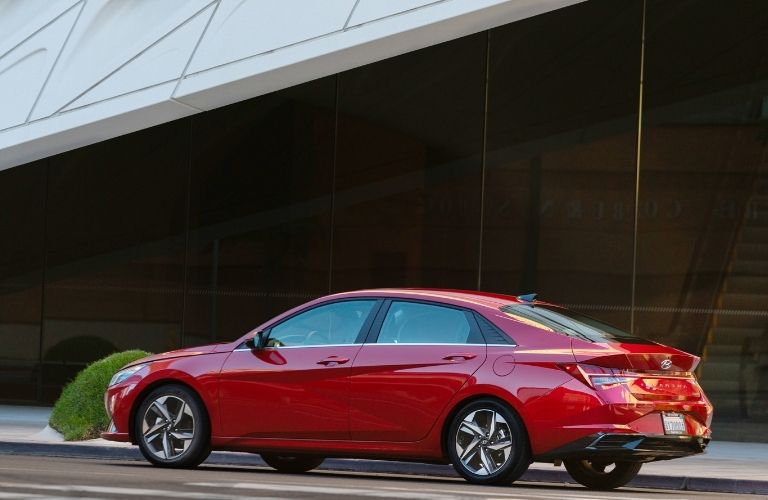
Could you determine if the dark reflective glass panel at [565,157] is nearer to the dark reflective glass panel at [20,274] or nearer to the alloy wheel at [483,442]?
the dark reflective glass panel at [20,274]

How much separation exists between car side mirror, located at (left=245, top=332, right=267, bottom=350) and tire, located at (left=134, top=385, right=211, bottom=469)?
63 centimetres

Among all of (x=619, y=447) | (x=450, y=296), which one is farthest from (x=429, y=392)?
(x=619, y=447)

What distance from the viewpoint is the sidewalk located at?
1275cm

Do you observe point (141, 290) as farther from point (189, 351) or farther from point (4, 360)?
point (189, 351)

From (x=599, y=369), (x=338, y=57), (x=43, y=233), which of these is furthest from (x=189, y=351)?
(x=43, y=233)

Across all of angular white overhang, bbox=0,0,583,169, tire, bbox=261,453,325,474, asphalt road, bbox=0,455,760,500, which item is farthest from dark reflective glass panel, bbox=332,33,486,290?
asphalt road, bbox=0,455,760,500

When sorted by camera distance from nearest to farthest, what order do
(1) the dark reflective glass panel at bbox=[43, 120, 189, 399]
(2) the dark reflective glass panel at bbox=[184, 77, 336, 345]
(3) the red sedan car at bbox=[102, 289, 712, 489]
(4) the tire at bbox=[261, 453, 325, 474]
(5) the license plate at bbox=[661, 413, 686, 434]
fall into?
(3) the red sedan car at bbox=[102, 289, 712, 489]
(5) the license plate at bbox=[661, 413, 686, 434]
(4) the tire at bbox=[261, 453, 325, 474]
(2) the dark reflective glass panel at bbox=[184, 77, 336, 345]
(1) the dark reflective glass panel at bbox=[43, 120, 189, 399]

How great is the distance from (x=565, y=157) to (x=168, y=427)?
9.60 m

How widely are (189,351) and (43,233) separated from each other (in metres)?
11.3

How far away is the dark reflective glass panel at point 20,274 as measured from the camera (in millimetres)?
23234

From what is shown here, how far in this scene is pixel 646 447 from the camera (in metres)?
10.9

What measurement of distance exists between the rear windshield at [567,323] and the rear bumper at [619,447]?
0.78m

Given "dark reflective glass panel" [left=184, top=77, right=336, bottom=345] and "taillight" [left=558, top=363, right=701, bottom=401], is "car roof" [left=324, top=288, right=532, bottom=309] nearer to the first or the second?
"taillight" [left=558, top=363, right=701, bottom=401]

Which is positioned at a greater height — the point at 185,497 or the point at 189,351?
the point at 189,351
